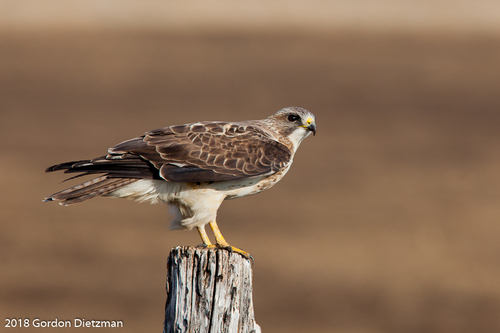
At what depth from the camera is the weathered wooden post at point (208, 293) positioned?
498 cm

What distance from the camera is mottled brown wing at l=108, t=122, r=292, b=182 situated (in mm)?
6090

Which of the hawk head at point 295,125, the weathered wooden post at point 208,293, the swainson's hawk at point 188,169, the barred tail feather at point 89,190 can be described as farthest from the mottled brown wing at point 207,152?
the weathered wooden post at point 208,293

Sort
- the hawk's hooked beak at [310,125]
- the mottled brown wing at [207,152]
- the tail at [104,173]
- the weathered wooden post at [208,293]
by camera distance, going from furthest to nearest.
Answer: the hawk's hooked beak at [310,125] → the mottled brown wing at [207,152] → the tail at [104,173] → the weathered wooden post at [208,293]

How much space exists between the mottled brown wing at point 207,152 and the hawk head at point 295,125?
0.51 metres

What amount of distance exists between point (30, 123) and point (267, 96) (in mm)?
9256

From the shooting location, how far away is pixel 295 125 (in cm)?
718

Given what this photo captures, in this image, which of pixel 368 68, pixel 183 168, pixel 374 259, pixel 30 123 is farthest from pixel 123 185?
pixel 368 68

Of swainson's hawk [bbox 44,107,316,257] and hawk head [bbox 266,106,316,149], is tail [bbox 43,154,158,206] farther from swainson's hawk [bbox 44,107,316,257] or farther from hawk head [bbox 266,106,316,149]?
hawk head [bbox 266,106,316,149]

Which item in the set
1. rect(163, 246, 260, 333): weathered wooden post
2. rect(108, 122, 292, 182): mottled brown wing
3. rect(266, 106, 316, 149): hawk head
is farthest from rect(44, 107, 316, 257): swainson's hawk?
rect(163, 246, 260, 333): weathered wooden post

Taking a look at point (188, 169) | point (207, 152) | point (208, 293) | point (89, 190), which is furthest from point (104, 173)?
point (208, 293)

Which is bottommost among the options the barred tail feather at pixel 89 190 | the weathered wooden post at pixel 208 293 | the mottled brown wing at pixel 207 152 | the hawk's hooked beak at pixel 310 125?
the weathered wooden post at pixel 208 293

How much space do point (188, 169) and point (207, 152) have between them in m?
0.29

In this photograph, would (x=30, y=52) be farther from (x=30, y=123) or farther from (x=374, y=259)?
(x=374, y=259)

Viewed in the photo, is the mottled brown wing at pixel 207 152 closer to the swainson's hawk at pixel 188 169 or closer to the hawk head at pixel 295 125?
the swainson's hawk at pixel 188 169
